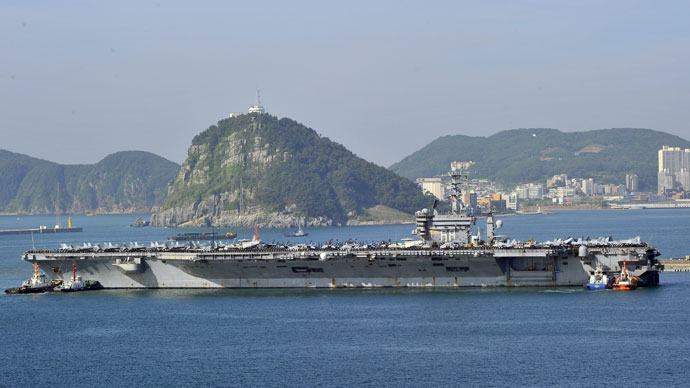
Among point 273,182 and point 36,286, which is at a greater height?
point 273,182

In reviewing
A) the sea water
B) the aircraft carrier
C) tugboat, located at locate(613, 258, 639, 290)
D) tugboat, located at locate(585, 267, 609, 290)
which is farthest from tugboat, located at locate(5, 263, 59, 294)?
tugboat, located at locate(613, 258, 639, 290)

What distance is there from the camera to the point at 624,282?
44031 mm

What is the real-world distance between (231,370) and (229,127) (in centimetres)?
16849

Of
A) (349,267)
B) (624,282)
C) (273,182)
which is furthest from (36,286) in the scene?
(273,182)

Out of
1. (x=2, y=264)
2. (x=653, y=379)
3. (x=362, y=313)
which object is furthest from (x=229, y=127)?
(x=653, y=379)

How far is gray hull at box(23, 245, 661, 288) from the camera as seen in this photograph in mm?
44531

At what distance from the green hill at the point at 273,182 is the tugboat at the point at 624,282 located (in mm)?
118099

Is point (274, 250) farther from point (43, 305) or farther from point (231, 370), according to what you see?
point (231, 370)

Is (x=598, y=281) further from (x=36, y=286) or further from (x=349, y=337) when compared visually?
(x=36, y=286)

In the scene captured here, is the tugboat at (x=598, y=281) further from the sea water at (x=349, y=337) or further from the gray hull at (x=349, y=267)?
the sea water at (x=349, y=337)

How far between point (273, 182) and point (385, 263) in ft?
434

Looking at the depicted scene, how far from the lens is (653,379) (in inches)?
1106

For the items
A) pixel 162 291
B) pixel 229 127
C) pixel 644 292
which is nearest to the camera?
pixel 644 292

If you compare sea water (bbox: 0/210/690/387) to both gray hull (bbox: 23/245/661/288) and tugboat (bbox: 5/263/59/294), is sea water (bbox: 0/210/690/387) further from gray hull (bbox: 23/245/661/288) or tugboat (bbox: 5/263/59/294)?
tugboat (bbox: 5/263/59/294)
